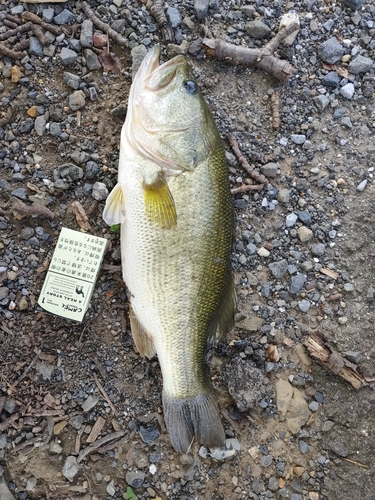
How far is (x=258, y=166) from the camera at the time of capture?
155 inches

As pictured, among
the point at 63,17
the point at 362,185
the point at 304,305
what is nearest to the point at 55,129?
the point at 63,17

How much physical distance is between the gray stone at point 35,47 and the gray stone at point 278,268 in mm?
2275

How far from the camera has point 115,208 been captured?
3.37 m

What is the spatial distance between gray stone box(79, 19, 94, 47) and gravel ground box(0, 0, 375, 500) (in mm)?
10

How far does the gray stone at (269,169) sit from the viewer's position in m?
3.90

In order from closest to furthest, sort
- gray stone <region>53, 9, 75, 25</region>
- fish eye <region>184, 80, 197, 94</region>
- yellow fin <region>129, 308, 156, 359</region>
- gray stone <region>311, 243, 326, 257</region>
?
fish eye <region>184, 80, 197, 94</region> < yellow fin <region>129, 308, 156, 359</region> < gray stone <region>53, 9, 75, 25</region> < gray stone <region>311, 243, 326, 257</region>

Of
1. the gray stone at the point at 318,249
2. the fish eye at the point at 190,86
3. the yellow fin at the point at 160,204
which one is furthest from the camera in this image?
the gray stone at the point at 318,249

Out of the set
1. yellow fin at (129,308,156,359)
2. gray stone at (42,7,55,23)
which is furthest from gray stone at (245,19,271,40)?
yellow fin at (129,308,156,359)

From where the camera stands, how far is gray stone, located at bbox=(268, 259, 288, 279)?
12.6 ft

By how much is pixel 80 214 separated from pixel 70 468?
1.74m

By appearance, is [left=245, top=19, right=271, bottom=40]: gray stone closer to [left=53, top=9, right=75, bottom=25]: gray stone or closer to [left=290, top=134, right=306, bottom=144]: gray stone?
[left=290, top=134, right=306, bottom=144]: gray stone

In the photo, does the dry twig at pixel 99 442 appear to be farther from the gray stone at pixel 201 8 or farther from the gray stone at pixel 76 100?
the gray stone at pixel 201 8

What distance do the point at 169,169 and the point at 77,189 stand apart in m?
0.83

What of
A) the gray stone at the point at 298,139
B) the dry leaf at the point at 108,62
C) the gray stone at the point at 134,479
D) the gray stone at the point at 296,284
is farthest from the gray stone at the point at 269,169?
the gray stone at the point at 134,479
